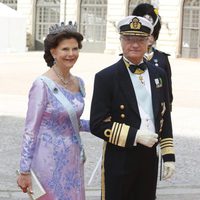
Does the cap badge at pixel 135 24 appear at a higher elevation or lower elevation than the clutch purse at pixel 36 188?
higher

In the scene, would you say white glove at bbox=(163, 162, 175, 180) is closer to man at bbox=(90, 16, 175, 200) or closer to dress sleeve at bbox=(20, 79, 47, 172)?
man at bbox=(90, 16, 175, 200)

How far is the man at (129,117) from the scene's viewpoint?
11.6 feet

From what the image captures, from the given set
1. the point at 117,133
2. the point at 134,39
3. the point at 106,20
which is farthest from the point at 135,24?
the point at 106,20

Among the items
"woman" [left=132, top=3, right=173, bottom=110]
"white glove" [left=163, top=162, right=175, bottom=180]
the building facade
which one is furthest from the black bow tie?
the building facade

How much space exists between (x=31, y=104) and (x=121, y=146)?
60cm

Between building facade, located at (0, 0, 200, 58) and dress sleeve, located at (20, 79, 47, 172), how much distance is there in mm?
32539

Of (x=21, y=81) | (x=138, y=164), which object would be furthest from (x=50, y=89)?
(x=21, y=81)

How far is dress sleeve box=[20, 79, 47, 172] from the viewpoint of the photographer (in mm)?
3594

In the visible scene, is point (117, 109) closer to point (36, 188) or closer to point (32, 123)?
point (32, 123)

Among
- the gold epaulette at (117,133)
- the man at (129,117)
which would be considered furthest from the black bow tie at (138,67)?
the gold epaulette at (117,133)

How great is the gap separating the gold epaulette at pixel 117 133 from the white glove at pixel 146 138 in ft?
0.25

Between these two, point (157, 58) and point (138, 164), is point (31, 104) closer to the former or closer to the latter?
point (138, 164)

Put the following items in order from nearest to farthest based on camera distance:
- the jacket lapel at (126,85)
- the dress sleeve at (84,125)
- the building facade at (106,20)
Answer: the jacket lapel at (126,85) < the dress sleeve at (84,125) < the building facade at (106,20)

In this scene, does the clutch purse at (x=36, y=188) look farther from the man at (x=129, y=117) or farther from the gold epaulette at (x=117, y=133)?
the gold epaulette at (x=117, y=133)
